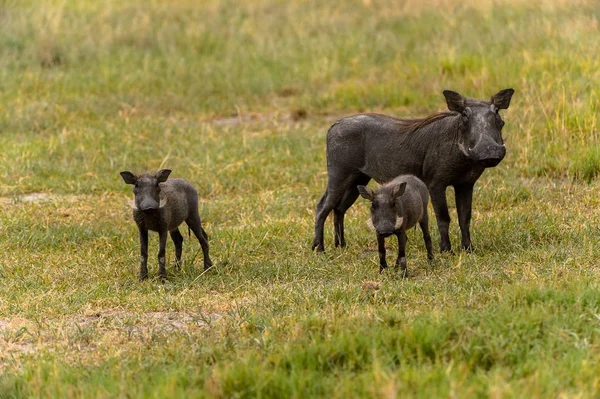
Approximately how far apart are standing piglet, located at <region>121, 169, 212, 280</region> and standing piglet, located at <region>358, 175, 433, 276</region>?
1.27m

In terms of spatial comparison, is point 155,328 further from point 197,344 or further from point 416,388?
point 416,388

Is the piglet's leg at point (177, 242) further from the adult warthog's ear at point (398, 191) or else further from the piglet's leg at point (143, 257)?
the adult warthog's ear at point (398, 191)

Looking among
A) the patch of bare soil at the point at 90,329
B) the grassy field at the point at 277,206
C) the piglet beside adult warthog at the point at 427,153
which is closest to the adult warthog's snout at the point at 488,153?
the piglet beside adult warthog at the point at 427,153

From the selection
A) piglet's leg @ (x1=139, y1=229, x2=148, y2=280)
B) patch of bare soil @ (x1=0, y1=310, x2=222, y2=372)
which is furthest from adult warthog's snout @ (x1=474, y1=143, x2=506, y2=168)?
piglet's leg @ (x1=139, y1=229, x2=148, y2=280)

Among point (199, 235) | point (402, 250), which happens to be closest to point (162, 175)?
point (199, 235)

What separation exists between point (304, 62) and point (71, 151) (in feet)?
15.4

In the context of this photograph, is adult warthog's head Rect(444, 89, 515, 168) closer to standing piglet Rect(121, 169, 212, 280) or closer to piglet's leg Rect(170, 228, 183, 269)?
standing piglet Rect(121, 169, 212, 280)

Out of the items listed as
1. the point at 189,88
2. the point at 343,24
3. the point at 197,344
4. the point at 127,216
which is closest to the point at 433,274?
the point at 197,344

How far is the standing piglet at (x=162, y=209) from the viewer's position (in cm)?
665

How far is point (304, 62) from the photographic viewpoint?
47.9 ft

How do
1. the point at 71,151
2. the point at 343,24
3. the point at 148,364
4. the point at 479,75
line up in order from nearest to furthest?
the point at 148,364 → the point at 71,151 → the point at 479,75 → the point at 343,24

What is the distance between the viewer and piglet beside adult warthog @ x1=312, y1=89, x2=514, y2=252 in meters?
6.97

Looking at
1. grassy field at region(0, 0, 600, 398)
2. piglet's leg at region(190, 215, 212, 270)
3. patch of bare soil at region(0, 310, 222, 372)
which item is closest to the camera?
grassy field at region(0, 0, 600, 398)

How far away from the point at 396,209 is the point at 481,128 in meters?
0.86
